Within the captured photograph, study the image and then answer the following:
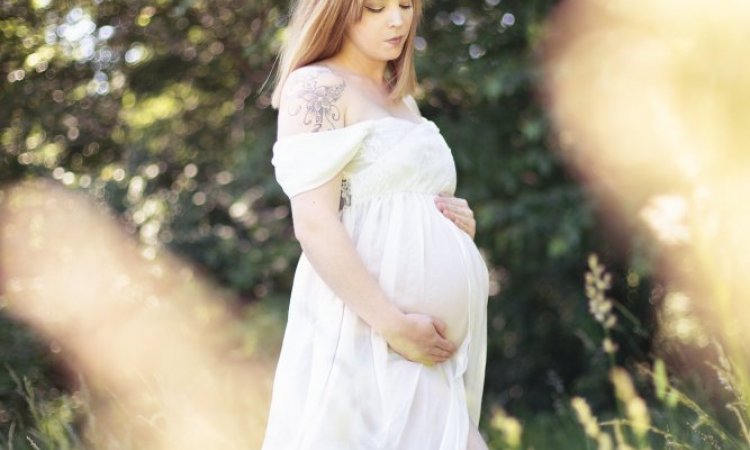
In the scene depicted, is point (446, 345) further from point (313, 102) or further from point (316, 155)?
point (313, 102)

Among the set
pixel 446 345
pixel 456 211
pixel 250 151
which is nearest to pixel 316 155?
pixel 456 211

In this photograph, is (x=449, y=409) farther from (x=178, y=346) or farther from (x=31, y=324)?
(x=178, y=346)

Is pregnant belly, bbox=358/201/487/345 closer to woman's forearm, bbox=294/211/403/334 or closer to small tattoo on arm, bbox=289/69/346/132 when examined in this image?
woman's forearm, bbox=294/211/403/334

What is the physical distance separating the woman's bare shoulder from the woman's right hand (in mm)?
459

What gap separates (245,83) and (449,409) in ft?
12.3

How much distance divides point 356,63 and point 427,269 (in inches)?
21.5

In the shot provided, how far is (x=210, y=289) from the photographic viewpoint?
5.64 meters

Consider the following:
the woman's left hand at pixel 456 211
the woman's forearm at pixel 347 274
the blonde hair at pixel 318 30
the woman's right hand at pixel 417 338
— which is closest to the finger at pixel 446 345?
the woman's right hand at pixel 417 338

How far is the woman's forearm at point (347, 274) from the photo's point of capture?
2.26 meters

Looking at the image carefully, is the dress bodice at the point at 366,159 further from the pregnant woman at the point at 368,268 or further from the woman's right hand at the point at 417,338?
the woman's right hand at the point at 417,338

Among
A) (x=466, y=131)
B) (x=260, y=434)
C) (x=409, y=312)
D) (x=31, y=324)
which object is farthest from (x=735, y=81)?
(x=31, y=324)

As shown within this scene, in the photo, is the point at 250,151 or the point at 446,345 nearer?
the point at 446,345

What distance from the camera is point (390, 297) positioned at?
7.64 ft

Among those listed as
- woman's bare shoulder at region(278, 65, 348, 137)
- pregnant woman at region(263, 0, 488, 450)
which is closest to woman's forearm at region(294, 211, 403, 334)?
pregnant woman at region(263, 0, 488, 450)
